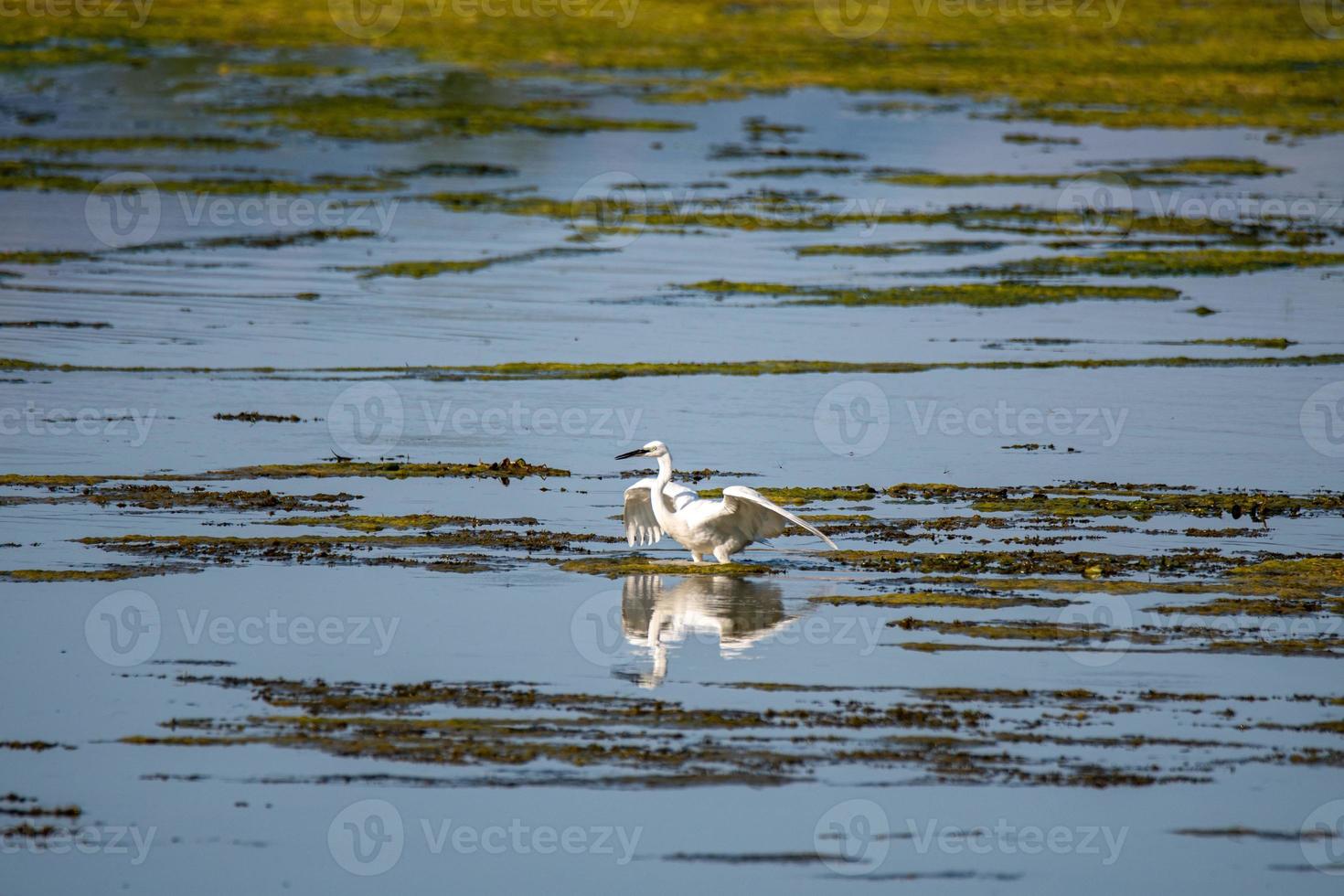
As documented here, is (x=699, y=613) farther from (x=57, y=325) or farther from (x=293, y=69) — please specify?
(x=293, y=69)

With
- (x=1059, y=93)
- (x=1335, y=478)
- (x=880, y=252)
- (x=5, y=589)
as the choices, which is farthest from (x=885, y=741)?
(x=1059, y=93)

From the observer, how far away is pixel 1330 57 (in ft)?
208

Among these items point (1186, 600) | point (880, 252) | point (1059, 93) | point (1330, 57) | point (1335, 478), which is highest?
point (1330, 57)

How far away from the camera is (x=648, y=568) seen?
14.6m

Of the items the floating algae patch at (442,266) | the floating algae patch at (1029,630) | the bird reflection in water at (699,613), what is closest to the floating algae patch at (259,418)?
the bird reflection in water at (699,613)

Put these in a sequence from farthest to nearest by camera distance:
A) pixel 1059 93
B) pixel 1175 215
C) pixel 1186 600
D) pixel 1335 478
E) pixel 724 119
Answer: pixel 1059 93 < pixel 724 119 < pixel 1175 215 < pixel 1335 478 < pixel 1186 600

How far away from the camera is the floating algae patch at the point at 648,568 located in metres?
14.5

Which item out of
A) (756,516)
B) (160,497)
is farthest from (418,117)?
(756,516)

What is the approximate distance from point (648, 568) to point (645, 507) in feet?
1.63

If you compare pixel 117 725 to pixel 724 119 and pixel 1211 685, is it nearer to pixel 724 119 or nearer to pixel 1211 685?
pixel 1211 685

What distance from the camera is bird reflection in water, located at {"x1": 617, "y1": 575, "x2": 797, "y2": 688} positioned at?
42.3 ft

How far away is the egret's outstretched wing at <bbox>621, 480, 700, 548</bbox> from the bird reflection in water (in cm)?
50

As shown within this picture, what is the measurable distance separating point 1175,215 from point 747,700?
88.6ft

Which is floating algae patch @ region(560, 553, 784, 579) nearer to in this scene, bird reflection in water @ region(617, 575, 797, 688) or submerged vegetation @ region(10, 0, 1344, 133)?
bird reflection in water @ region(617, 575, 797, 688)
